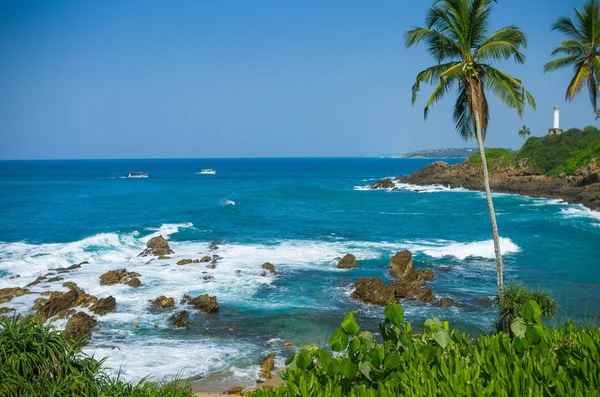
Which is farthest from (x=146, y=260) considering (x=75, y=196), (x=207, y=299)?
(x=75, y=196)

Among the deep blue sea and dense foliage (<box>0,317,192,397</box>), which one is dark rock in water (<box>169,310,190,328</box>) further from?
dense foliage (<box>0,317,192,397</box>)

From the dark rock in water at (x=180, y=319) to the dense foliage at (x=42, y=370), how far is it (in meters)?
10.6

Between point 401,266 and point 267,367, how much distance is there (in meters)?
12.4

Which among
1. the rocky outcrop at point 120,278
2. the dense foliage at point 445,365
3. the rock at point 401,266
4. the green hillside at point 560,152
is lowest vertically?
the rocky outcrop at point 120,278

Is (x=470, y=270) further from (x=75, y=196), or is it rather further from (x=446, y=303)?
(x=75, y=196)

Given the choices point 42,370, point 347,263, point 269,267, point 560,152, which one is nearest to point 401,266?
point 347,263

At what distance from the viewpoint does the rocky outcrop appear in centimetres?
2392

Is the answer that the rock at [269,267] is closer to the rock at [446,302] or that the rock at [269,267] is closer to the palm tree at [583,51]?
the rock at [446,302]

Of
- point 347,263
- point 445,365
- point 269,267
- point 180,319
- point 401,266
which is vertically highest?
point 445,365

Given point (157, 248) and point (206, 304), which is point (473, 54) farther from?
point (157, 248)

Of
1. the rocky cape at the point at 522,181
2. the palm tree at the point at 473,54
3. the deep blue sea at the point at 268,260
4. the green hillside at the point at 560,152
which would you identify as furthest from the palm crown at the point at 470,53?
the green hillside at the point at 560,152

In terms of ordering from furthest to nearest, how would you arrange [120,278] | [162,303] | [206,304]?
[120,278] < [162,303] < [206,304]

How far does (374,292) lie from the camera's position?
21.5 metres

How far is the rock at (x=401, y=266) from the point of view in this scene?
25134 mm
